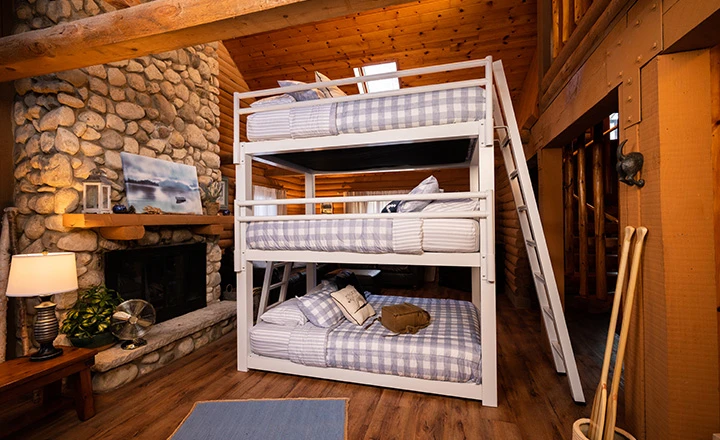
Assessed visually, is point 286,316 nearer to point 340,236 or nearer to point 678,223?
point 340,236

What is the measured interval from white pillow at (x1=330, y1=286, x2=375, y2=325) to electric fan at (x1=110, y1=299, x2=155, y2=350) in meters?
1.41

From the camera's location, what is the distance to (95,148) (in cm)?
254

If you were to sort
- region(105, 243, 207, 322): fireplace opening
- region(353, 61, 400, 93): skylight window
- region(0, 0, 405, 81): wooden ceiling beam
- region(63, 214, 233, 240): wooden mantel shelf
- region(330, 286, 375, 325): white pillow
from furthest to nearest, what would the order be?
region(353, 61, 400, 93): skylight window
region(105, 243, 207, 322): fireplace opening
region(330, 286, 375, 325): white pillow
region(63, 214, 233, 240): wooden mantel shelf
region(0, 0, 405, 81): wooden ceiling beam

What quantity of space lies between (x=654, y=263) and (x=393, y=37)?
12.7 ft

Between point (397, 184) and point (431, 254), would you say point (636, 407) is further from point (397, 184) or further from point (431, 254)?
point (397, 184)

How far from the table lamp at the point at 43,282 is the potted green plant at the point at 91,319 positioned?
0.23 meters

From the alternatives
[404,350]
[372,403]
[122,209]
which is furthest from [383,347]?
[122,209]

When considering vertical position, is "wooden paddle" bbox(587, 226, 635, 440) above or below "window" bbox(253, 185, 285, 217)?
below

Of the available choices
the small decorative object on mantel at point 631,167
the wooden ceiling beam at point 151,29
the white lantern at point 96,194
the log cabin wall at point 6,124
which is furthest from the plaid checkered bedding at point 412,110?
the log cabin wall at point 6,124

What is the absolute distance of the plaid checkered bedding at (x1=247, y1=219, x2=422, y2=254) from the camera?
210 centimetres

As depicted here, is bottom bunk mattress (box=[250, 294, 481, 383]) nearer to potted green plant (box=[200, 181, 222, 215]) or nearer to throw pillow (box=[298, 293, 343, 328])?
throw pillow (box=[298, 293, 343, 328])

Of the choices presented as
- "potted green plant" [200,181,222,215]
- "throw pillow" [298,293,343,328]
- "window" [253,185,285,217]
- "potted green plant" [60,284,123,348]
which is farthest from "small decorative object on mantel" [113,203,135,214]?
"window" [253,185,285,217]

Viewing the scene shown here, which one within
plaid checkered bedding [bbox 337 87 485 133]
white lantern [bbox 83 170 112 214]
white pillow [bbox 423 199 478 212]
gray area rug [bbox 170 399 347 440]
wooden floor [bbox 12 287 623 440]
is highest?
plaid checkered bedding [bbox 337 87 485 133]

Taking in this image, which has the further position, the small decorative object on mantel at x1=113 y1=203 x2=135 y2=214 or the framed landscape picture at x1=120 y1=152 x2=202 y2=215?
the framed landscape picture at x1=120 y1=152 x2=202 y2=215
